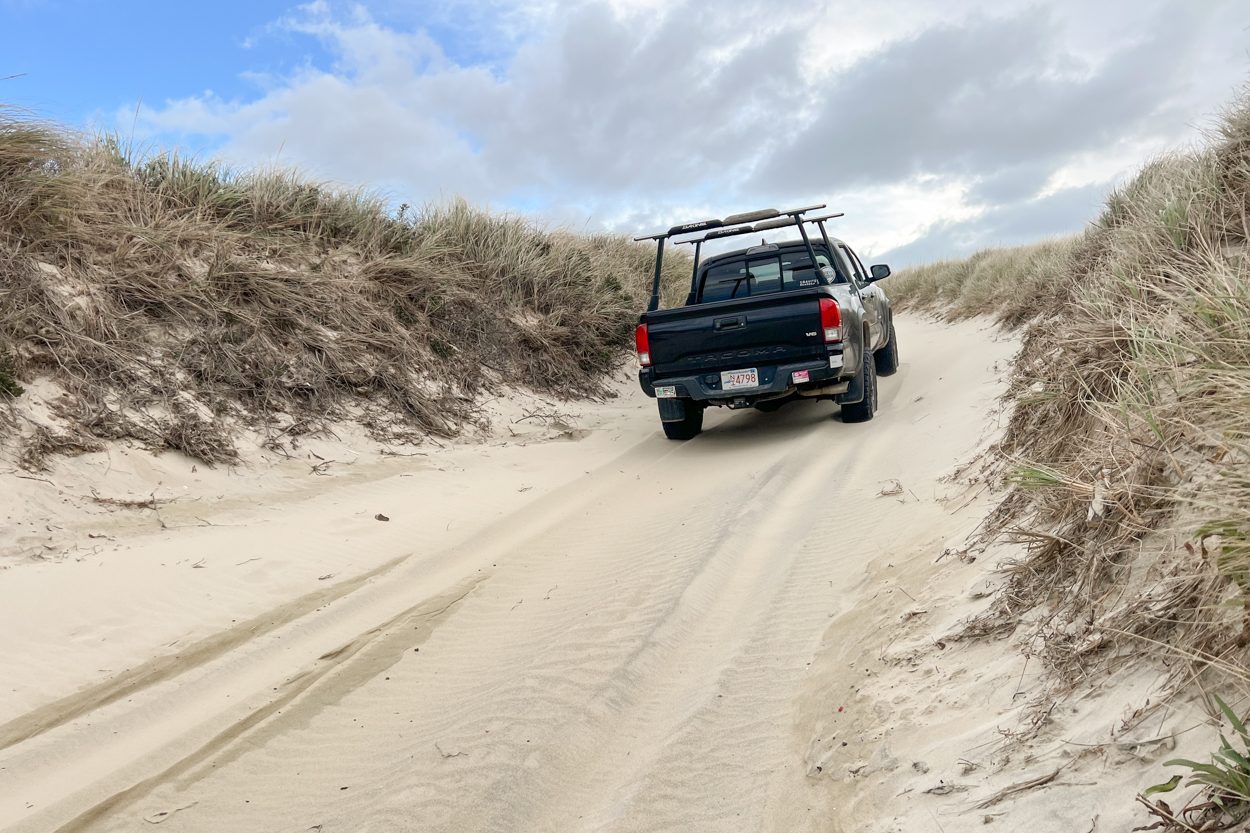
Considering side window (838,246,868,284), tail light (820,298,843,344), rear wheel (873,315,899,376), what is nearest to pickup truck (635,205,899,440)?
tail light (820,298,843,344)

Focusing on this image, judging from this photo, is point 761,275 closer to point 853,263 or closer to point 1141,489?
point 853,263

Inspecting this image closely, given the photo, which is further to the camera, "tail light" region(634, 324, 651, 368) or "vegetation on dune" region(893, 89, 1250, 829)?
"tail light" region(634, 324, 651, 368)

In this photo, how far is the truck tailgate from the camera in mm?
8273

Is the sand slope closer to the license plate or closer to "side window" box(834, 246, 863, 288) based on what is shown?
the license plate

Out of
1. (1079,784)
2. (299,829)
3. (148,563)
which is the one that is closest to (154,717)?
(299,829)

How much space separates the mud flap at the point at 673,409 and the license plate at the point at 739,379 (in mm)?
655

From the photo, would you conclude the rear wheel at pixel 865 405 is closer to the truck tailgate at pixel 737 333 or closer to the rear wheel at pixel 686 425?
the truck tailgate at pixel 737 333

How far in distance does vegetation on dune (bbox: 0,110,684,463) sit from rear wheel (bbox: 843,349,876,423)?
414 centimetres

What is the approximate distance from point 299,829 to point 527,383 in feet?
28.6

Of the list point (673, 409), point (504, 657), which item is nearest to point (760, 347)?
point (673, 409)

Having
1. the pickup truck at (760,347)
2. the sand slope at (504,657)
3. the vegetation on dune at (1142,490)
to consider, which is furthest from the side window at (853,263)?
the vegetation on dune at (1142,490)

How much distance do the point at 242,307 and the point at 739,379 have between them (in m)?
5.02

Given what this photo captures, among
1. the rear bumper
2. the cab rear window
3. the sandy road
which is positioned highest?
the cab rear window

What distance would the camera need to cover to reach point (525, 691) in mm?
3721
